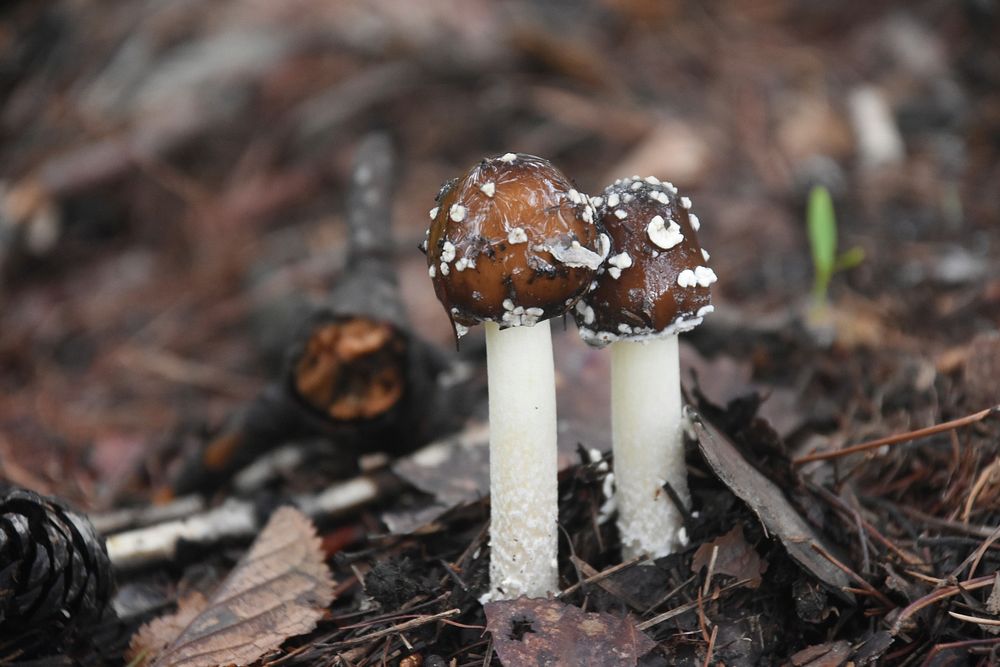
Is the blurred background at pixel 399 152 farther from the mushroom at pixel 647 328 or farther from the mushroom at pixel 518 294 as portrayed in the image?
the mushroom at pixel 518 294

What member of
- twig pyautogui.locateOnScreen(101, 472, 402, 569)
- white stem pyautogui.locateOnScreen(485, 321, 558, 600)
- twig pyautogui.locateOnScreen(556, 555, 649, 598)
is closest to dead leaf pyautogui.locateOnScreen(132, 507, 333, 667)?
twig pyautogui.locateOnScreen(101, 472, 402, 569)

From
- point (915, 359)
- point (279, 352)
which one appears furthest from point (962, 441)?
point (279, 352)

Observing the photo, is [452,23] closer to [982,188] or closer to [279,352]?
[279,352]

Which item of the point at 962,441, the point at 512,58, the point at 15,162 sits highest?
the point at 512,58

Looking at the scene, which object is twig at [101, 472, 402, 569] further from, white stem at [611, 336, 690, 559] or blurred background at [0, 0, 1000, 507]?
blurred background at [0, 0, 1000, 507]

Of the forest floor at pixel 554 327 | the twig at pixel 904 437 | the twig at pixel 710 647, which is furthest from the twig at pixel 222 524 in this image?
the twig at pixel 904 437

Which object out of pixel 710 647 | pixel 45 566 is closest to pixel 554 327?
pixel 710 647

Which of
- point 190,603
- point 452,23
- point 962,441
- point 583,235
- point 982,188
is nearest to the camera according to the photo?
point 583,235

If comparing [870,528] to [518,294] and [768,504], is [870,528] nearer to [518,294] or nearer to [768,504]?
[768,504]

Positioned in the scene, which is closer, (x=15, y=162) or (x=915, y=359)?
(x=915, y=359)
